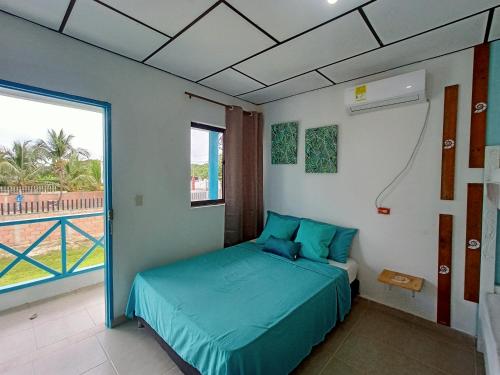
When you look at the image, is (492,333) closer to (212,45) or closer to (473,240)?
(473,240)

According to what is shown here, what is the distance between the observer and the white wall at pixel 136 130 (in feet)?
5.61

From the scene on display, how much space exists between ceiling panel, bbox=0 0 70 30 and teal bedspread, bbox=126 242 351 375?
2139 mm

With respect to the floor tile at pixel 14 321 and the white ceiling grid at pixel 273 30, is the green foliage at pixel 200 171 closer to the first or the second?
the white ceiling grid at pixel 273 30

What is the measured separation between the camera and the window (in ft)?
9.59

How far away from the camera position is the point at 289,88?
2879mm

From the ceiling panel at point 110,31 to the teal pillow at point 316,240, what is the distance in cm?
240

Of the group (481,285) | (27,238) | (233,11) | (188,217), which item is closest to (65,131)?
(27,238)

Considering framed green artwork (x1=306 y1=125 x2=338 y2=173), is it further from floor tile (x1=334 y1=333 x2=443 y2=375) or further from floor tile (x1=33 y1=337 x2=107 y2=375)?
floor tile (x1=33 y1=337 x2=107 y2=375)

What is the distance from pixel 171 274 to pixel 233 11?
2216mm

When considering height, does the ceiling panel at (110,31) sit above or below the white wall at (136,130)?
above

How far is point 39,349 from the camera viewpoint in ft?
5.99

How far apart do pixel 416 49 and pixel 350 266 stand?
215cm

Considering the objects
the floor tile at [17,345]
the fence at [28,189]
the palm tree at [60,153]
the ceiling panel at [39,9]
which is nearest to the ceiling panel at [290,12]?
the ceiling panel at [39,9]

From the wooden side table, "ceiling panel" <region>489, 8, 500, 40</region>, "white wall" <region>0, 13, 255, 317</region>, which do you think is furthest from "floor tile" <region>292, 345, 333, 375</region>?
"ceiling panel" <region>489, 8, 500, 40</region>
